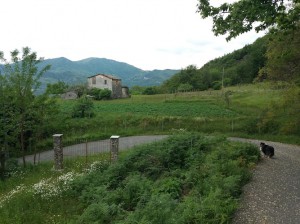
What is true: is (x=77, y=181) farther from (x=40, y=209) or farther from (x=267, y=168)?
(x=267, y=168)

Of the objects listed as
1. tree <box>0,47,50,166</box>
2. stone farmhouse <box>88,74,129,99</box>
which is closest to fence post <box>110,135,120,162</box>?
tree <box>0,47,50,166</box>

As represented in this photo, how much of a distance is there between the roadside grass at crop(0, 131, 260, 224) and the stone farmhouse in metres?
49.9

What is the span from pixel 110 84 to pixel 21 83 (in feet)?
163

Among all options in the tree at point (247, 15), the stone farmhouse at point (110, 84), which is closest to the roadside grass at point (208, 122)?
the tree at point (247, 15)

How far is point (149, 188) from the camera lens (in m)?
13.8

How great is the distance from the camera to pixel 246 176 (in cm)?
1455

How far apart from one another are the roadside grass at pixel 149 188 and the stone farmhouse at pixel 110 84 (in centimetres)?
4993

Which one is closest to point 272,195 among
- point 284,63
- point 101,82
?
point 284,63

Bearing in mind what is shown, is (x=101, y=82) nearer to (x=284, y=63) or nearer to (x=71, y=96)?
(x=71, y=96)

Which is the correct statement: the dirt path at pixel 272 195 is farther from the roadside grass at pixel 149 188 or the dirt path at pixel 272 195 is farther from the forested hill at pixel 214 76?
the forested hill at pixel 214 76

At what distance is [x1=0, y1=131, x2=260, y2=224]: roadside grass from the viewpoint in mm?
10648

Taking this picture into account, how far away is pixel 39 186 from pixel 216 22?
1092cm

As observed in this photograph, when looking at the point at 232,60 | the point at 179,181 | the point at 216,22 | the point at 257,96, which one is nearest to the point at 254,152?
the point at 179,181

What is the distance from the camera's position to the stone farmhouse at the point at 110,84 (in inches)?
2737
